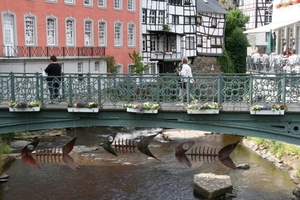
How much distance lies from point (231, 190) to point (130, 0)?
1001 inches

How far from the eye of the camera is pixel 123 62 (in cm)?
3956

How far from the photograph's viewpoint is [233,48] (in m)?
51.8

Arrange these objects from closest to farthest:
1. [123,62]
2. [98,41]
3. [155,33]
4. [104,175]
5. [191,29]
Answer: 1. [104,175]
2. [98,41]
3. [123,62]
4. [155,33]
5. [191,29]

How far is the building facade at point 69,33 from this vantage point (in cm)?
2855

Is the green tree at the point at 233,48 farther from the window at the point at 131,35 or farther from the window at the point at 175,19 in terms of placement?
the window at the point at 131,35

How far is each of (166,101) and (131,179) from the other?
8398mm

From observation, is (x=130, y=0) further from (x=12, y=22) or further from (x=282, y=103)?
(x=282, y=103)

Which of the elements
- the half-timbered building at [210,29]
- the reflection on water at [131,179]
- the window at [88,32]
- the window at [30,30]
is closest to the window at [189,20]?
the half-timbered building at [210,29]

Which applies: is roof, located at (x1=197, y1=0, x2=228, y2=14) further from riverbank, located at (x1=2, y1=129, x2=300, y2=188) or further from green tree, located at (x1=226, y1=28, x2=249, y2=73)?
riverbank, located at (x1=2, y1=129, x2=300, y2=188)

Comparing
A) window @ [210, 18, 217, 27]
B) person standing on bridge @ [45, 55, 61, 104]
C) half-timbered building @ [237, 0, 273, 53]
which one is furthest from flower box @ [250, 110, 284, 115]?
half-timbered building @ [237, 0, 273, 53]

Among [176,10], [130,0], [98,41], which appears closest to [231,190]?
[98,41]

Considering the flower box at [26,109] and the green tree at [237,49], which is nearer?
the flower box at [26,109]

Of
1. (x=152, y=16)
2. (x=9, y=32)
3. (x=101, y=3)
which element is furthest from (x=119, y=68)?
(x=9, y=32)

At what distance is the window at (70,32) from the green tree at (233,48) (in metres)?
20.8
